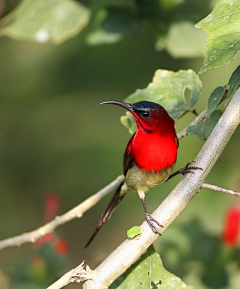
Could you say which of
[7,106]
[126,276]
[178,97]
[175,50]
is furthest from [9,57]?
[126,276]

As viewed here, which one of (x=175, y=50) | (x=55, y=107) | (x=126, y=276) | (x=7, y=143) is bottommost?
(x=7, y=143)

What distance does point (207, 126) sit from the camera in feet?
7.80

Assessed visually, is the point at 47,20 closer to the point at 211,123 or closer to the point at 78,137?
the point at 211,123

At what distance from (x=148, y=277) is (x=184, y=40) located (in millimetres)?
1482

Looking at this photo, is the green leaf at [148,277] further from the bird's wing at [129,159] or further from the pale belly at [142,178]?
the bird's wing at [129,159]

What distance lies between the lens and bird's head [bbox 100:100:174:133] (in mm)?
2955

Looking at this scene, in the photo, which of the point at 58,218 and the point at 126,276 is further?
the point at 58,218

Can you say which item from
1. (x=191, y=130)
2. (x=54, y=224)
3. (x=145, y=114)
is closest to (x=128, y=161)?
(x=145, y=114)

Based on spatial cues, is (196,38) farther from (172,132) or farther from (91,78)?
(91,78)

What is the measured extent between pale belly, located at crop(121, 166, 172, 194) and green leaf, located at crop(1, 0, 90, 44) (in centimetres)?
87

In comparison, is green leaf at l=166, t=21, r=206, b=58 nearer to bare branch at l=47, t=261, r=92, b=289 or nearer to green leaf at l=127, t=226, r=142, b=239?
green leaf at l=127, t=226, r=142, b=239

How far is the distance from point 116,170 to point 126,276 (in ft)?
11.5

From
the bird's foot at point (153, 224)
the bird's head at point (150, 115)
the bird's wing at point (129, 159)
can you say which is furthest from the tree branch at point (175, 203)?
the bird's wing at point (129, 159)

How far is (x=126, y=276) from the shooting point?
234 centimetres
